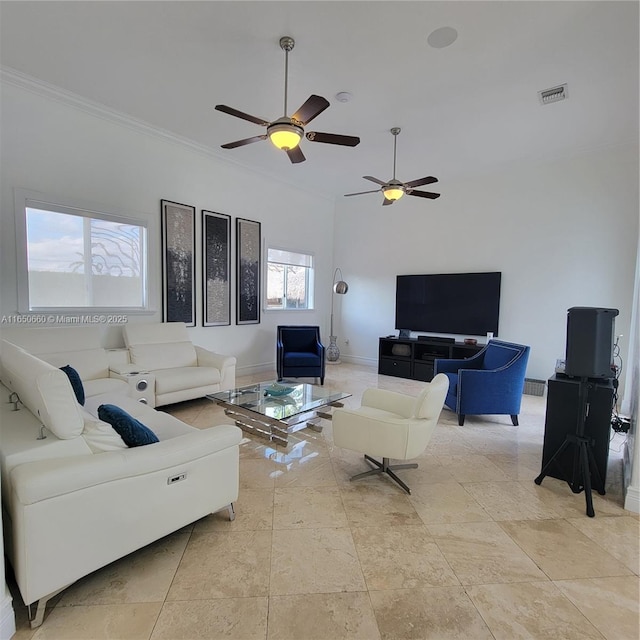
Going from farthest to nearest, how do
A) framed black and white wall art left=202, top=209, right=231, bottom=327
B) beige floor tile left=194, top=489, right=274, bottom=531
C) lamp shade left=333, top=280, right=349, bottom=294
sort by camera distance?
lamp shade left=333, top=280, right=349, bottom=294
framed black and white wall art left=202, top=209, right=231, bottom=327
beige floor tile left=194, top=489, right=274, bottom=531

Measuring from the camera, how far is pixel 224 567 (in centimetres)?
180

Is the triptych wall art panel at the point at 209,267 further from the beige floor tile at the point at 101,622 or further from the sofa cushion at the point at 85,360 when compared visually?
the beige floor tile at the point at 101,622

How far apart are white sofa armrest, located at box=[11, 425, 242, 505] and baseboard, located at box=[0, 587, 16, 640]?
1.38 ft

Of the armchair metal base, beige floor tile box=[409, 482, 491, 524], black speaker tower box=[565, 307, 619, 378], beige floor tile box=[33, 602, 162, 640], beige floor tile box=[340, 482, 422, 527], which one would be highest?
black speaker tower box=[565, 307, 619, 378]

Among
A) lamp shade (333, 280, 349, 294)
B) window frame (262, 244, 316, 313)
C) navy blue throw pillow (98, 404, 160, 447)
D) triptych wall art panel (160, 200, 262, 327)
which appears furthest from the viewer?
lamp shade (333, 280, 349, 294)

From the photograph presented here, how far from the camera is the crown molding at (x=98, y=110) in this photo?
3.50m

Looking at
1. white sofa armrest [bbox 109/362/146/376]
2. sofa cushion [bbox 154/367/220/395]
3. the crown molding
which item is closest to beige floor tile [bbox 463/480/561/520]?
sofa cushion [bbox 154/367/220/395]

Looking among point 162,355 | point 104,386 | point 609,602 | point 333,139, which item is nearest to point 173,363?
point 162,355

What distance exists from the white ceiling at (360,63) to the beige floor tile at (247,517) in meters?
3.53

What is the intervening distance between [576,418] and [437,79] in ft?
10.5

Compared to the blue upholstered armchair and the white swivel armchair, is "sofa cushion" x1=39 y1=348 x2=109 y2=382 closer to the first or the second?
the white swivel armchair

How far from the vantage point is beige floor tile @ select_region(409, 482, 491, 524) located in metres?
2.25

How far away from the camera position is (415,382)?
5945 mm

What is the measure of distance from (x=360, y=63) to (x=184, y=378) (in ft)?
12.0
